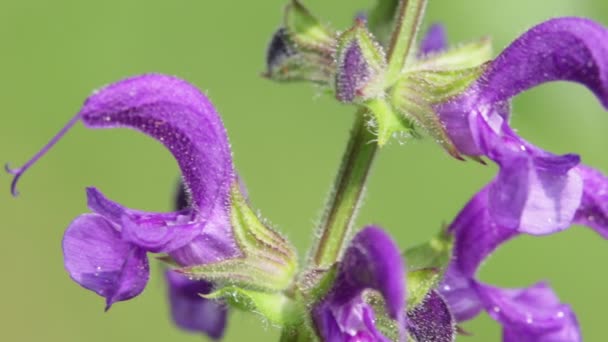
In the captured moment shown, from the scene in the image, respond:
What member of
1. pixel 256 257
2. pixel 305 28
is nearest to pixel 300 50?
pixel 305 28

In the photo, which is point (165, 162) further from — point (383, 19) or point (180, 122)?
point (180, 122)

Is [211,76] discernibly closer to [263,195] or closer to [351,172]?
[263,195]

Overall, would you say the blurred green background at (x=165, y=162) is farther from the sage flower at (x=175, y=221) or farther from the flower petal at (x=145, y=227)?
the flower petal at (x=145, y=227)

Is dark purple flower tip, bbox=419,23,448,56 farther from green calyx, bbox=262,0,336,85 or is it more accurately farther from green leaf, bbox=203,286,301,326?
green leaf, bbox=203,286,301,326

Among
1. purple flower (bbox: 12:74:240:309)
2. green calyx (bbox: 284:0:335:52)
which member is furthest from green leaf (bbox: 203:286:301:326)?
green calyx (bbox: 284:0:335:52)

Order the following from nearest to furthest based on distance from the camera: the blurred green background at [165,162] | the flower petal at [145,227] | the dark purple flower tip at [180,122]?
the flower petal at [145,227]
the dark purple flower tip at [180,122]
the blurred green background at [165,162]

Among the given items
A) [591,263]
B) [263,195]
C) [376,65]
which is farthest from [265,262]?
[591,263]

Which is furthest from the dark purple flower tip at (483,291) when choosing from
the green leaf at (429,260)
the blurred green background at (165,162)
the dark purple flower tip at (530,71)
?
the blurred green background at (165,162)
